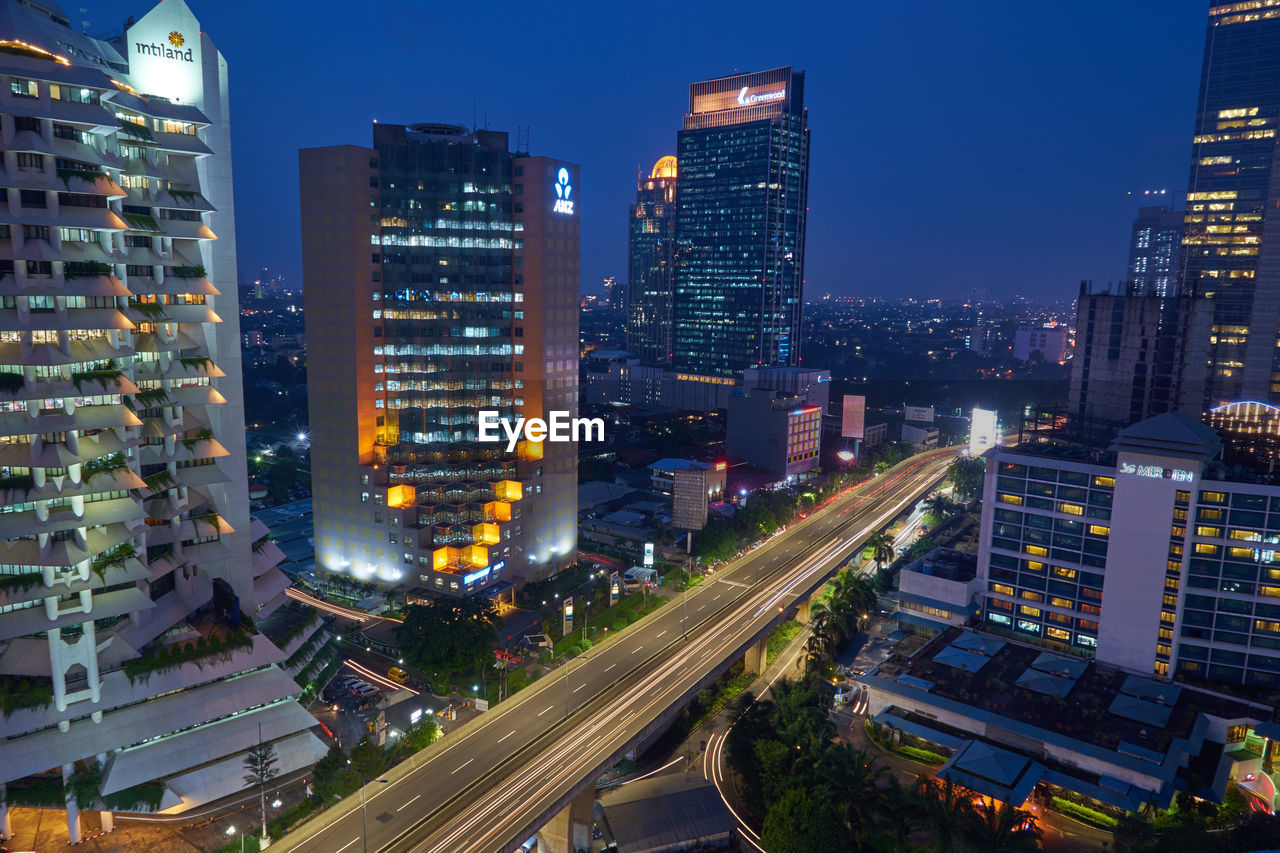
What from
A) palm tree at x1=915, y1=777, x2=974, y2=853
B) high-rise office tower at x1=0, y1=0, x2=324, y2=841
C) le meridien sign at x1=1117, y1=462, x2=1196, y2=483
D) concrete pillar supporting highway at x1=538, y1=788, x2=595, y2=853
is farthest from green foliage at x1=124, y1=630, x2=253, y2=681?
le meridien sign at x1=1117, y1=462, x2=1196, y2=483

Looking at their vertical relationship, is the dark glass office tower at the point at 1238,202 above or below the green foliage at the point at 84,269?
above

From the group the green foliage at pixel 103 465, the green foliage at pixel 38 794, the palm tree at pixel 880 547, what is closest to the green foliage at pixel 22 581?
the green foliage at pixel 103 465

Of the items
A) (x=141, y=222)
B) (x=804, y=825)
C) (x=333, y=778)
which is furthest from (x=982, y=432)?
(x=141, y=222)

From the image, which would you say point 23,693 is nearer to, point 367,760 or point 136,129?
point 367,760

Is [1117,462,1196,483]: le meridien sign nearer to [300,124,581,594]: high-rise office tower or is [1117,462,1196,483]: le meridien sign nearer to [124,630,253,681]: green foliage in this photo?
[300,124,581,594]: high-rise office tower

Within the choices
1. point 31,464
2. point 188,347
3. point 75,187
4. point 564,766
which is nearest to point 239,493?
point 188,347

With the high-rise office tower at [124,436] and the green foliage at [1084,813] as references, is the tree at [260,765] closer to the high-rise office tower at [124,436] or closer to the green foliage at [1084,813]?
the high-rise office tower at [124,436]
